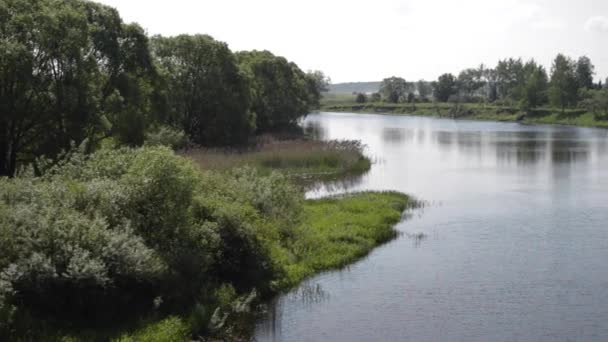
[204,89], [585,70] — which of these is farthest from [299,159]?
[585,70]

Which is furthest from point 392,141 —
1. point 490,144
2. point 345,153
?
point 345,153

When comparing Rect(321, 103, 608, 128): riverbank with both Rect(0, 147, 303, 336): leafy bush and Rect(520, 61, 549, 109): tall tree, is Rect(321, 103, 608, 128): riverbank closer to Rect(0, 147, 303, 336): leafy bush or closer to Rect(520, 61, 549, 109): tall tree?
Rect(520, 61, 549, 109): tall tree

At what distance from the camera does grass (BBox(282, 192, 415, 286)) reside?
83.6 feet

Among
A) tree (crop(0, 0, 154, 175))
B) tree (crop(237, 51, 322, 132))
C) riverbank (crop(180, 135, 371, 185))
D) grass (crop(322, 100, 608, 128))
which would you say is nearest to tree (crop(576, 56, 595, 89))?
grass (crop(322, 100, 608, 128))

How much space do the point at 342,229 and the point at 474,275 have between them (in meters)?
7.29

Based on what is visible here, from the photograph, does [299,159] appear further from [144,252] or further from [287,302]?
[144,252]

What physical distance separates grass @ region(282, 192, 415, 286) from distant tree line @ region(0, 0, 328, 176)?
1095cm

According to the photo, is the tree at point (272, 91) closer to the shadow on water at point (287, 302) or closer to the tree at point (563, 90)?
the shadow on water at point (287, 302)

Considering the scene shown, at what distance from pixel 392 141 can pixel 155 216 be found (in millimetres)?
67473

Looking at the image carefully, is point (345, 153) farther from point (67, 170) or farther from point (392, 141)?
point (67, 170)

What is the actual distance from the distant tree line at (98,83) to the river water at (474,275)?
13.4 metres

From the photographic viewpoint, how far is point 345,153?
55.4 m

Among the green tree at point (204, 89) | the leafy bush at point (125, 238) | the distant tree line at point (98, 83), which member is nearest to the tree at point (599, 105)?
the distant tree line at point (98, 83)

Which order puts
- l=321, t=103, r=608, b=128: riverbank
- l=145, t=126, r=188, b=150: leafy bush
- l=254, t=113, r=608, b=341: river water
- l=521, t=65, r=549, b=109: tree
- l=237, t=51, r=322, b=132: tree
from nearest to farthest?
l=254, t=113, r=608, b=341: river water < l=145, t=126, r=188, b=150: leafy bush < l=237, t=51, r=322, b=132: tree < l=321, t=103, r=608, b=128: riverbank < l=521, t=65, r=549, b=109: tree
